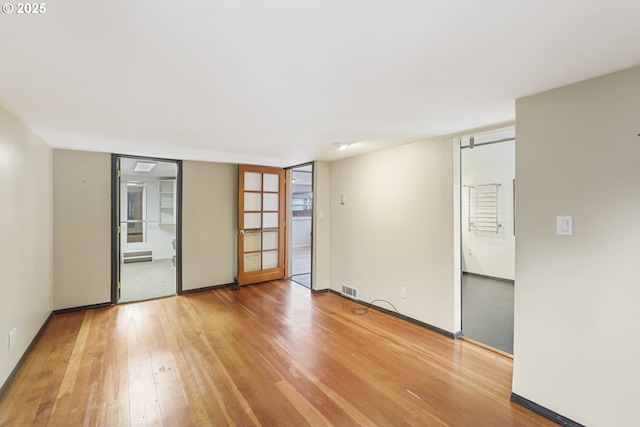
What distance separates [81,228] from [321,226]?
11.2ft

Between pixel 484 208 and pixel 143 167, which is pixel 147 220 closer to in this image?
pixel 143 167

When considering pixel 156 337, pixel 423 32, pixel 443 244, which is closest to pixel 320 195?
pixel 443 244

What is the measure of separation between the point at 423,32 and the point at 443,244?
94.4 inches

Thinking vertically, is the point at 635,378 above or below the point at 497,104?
below

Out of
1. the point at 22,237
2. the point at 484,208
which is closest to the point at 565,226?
the point at 484,208

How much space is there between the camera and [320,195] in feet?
15.7

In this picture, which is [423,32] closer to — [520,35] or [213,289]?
[520,35]

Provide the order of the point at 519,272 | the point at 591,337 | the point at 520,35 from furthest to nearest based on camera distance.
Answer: the point at 519,272 < the point at 591,337 < the point at 520,35

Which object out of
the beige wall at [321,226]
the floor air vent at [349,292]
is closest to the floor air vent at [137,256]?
the beige wall at [321,226]

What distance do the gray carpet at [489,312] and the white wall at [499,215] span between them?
298mm

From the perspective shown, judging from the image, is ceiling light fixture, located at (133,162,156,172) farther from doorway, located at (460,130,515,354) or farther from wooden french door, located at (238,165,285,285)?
doorway, located at (460,130,515,354)

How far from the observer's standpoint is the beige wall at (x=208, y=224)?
4758mm

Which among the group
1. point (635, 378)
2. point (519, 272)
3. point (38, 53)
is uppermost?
point (38, 53)

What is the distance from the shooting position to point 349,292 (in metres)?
4.46
